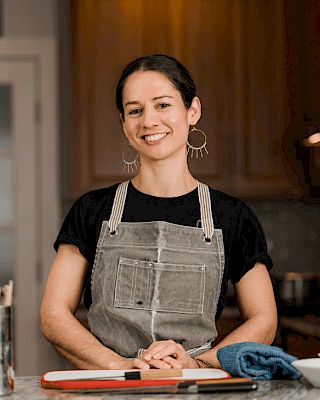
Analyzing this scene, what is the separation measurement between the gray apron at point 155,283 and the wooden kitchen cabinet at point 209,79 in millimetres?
1985

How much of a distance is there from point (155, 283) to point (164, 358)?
35cm

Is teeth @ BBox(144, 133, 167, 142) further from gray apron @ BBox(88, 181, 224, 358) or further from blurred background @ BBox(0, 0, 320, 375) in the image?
blurred background @ BBox(0, 0, 320, 375)

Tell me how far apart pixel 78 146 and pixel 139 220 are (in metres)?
2.03

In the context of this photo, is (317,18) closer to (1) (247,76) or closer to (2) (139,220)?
(1) (247,76)

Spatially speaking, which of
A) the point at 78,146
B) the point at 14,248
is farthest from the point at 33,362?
the point at 78,146

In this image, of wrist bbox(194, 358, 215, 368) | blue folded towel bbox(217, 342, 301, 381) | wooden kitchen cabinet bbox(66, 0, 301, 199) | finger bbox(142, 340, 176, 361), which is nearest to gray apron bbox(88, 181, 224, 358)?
wrist bbox(194, 358, 215, 368)

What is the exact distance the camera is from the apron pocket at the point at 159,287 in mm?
2102

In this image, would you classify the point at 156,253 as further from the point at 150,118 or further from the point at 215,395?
the point at 215,395

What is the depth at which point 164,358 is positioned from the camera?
1787 mm

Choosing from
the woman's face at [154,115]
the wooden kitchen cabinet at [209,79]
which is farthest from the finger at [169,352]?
the wooden kitchen cabinet at [209,79]

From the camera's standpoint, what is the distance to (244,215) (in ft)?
7.13

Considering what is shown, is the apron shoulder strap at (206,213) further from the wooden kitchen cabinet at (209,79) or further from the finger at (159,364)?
the wooden kitchen cabinet at (209,79)

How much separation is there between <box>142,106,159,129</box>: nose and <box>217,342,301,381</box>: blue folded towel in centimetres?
66

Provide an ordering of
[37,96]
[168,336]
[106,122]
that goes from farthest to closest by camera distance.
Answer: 1. [37,96]
2. [106,122]
3. [168,336]
